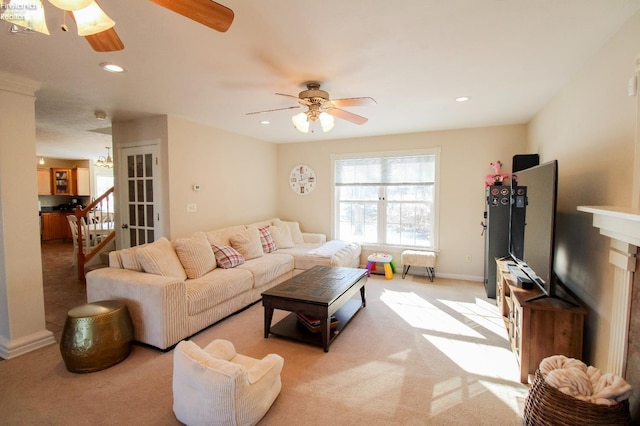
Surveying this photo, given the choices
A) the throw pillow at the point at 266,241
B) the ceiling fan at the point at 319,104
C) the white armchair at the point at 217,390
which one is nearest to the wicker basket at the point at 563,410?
the white armchair at the point at 217,390

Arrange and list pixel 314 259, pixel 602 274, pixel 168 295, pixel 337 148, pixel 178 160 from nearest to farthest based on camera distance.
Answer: pixel 602 274, pixel 168 295, pixel 178 160, pixel 314 259, pixel 337 148

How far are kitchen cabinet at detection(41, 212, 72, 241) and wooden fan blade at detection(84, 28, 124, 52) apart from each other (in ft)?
31.2

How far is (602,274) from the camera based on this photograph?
2.03 metres

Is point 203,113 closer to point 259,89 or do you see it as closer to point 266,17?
point 259,89

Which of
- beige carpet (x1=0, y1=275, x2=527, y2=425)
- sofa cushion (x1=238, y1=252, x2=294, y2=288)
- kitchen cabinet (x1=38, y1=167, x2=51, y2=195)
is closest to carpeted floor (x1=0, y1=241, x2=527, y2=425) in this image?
beige carpet (x1=0, y1=275, x2=527, y2=425)

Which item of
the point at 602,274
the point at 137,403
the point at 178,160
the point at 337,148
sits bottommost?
the point at 137,403

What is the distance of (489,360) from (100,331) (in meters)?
3.23

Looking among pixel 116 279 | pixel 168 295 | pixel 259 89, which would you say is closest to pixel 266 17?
pixel 259 89

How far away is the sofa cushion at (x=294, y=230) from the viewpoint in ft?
19.0

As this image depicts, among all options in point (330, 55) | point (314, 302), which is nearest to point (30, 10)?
point (330, 55)

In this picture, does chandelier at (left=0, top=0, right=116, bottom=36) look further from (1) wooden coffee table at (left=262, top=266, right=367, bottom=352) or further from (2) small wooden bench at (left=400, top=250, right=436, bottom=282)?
(2) small wooden bench at (left=400, top=250, right=436, bottom=282)

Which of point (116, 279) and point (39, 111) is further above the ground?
point (39, 111)

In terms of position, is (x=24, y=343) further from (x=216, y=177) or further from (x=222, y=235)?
(x=216, y=177)

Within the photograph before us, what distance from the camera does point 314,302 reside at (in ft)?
9.00
